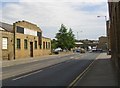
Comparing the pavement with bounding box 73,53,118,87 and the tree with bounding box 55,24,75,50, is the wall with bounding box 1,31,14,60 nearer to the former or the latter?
the pavement with bounding box 73,53,118,87

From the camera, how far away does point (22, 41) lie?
65.8m

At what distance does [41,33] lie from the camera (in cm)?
8562

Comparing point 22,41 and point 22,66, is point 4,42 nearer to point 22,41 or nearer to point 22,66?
point 22,41

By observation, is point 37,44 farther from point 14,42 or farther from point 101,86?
point 101,86

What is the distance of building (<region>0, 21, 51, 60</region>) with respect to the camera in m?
56.5

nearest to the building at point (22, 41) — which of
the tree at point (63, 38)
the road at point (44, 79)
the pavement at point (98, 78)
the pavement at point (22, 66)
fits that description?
the pavement at point (22, 66)

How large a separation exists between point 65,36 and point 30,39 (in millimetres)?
34349

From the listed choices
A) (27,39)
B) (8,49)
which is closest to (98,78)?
(8,49)

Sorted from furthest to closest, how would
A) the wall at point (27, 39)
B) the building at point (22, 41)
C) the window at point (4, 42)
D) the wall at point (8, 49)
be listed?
the wall at point (27, 39)
the building at point (22, 41)
the wall at point (8, 49)
the window at point (4, 42)

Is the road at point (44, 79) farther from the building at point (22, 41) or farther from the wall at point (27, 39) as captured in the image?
the wall at point (27, 39)

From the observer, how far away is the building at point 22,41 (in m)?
56.5

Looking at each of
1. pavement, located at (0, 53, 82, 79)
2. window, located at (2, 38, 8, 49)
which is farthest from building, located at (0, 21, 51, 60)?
pavement, located at (0, 53, 82, 79)

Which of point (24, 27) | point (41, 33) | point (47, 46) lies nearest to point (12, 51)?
point (24, 27)

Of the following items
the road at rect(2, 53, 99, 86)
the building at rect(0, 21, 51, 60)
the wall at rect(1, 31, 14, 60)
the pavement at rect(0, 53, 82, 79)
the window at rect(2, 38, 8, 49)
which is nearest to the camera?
the road at rect(2, 53, 99, 86)
